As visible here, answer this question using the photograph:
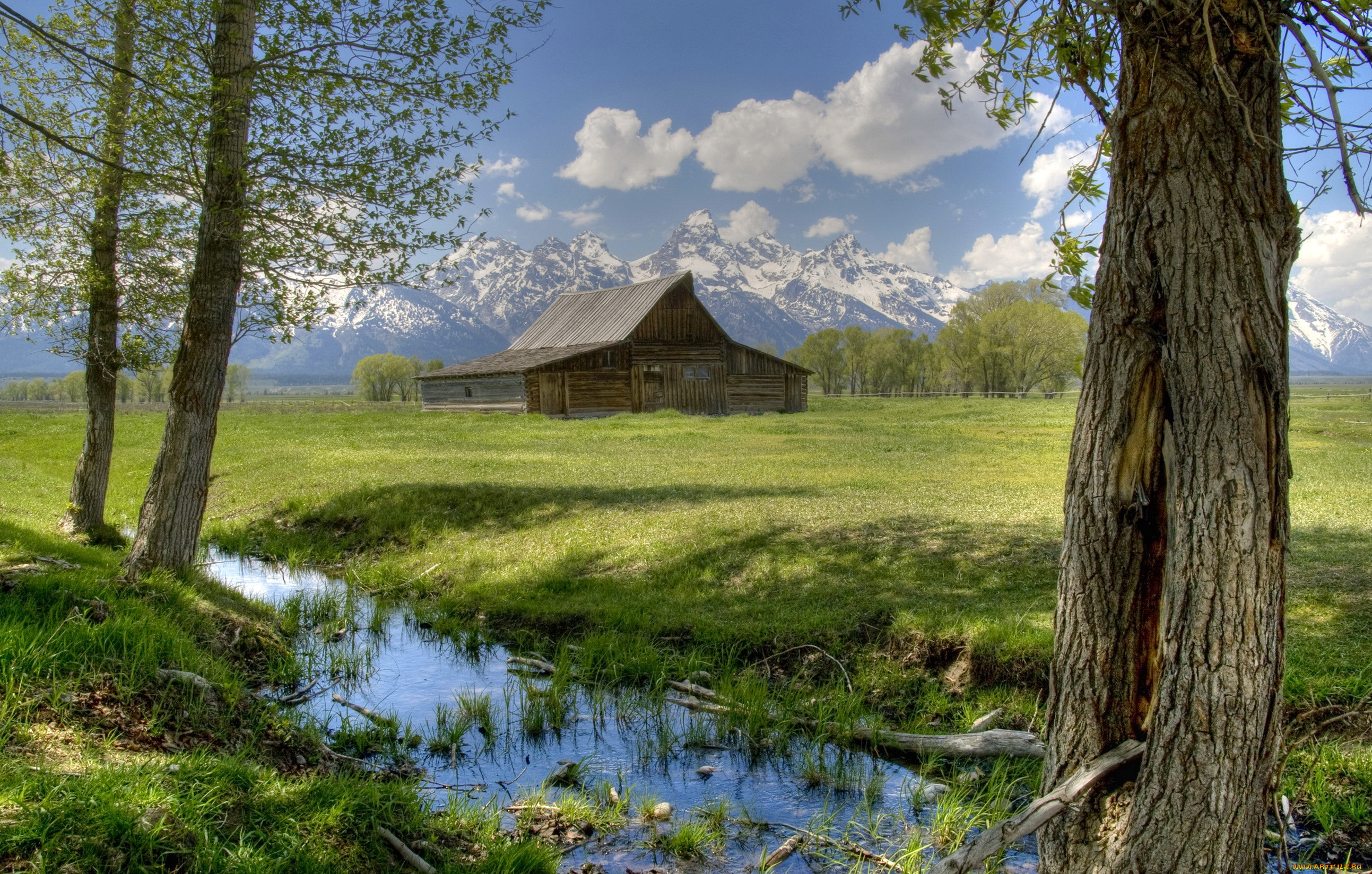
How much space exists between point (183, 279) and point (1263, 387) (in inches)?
505

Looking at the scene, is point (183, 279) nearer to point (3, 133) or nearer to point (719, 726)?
point (3, 133)

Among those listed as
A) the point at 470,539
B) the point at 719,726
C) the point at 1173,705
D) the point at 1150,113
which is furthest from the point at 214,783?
the point at 470,539

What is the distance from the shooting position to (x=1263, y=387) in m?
3.26

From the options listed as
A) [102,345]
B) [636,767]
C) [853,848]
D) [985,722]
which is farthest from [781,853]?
[102,345]

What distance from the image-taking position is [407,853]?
4.48 m

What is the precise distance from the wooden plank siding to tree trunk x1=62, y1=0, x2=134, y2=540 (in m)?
29.8

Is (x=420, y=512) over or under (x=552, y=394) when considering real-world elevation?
under

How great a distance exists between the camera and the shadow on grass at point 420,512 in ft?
45.7

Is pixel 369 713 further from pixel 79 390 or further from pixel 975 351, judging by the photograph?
pixel 79 390

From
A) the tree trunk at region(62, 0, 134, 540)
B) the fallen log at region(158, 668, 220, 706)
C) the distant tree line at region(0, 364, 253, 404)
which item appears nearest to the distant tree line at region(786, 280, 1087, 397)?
the tree trunk at region(62, 0, 134, 540)

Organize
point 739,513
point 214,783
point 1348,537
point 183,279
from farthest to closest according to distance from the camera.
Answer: point 739,513, point 183,279, point 1348,537, point 214,783

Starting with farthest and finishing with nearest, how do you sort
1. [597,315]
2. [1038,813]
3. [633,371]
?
[597,315]
[633,371]
[1038,813]

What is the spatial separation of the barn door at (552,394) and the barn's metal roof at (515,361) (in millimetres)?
939

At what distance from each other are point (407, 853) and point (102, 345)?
1082 centimetres
